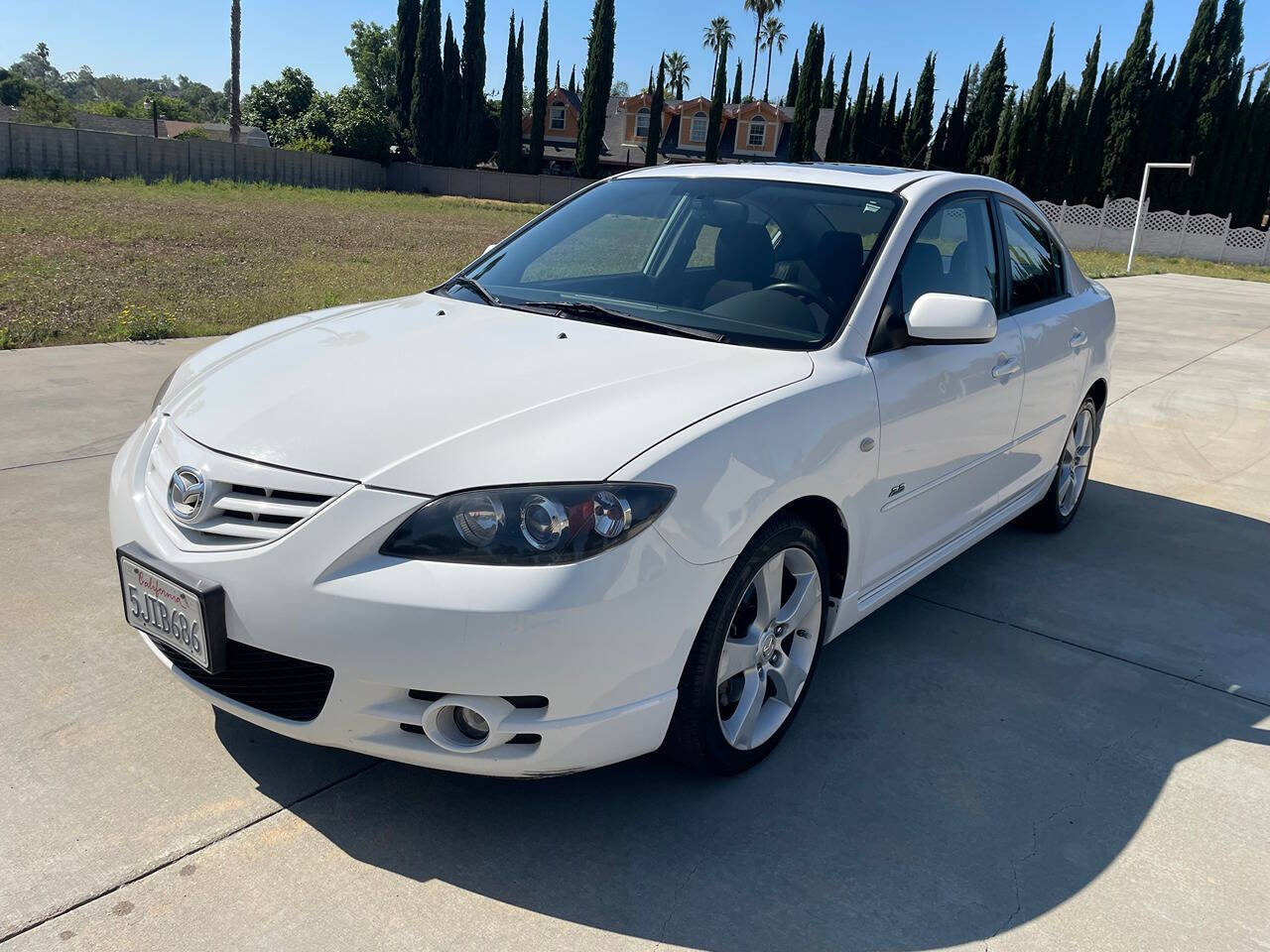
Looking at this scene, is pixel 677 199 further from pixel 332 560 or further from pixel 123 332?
pixel 123 332

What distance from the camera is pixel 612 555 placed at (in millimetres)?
2199

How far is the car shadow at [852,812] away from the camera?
7.62ft

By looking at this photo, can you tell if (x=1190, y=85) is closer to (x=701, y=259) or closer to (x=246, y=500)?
(x=701, y=259)

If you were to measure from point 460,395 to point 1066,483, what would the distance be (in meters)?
3.57

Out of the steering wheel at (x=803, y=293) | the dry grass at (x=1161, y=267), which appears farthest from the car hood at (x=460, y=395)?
the dry grass at (x=1161, y=267)

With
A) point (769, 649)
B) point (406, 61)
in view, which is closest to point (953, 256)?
point (769, 649)

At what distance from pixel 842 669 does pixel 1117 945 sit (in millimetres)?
1337

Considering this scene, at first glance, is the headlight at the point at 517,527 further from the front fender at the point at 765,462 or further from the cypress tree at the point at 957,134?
the cypress tree at the point at 957,134

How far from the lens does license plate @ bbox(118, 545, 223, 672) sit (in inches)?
89.1

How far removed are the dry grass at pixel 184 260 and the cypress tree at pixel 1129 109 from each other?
24603mm

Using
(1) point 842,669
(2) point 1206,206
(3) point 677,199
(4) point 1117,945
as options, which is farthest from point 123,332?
(2) point 1206,206

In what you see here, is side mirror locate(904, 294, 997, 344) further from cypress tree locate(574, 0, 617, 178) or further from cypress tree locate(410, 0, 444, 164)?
cypress tree locate(410, 0, 444, 164)

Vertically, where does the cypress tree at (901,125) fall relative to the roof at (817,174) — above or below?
above

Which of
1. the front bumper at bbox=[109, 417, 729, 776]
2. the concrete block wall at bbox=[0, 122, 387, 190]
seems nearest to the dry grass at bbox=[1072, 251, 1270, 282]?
the front bumper at bbox=[109, 417, 729, 776]
